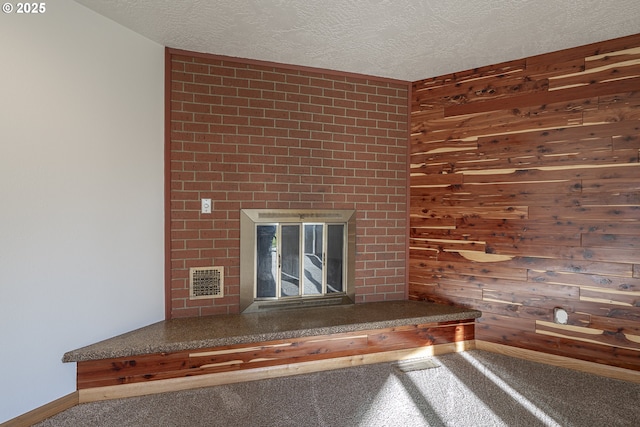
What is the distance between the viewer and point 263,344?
2.65 m

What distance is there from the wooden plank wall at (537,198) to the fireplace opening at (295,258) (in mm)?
678

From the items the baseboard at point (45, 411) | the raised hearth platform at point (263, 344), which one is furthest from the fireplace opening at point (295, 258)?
the baseboard at point (45, 411)

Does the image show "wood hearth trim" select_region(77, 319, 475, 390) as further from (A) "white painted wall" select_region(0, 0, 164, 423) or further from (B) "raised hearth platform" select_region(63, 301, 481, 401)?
(A) "white painted wall" select_region(0, 0, 164, 423)

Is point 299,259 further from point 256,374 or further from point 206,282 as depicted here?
point 256,374

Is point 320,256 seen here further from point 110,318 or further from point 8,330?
point 8,330

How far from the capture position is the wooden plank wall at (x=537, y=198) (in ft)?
8.81

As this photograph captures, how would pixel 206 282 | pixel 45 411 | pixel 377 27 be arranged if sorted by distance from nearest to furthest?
pixel 45 411 → pixel 377 27 → pixel 206 282

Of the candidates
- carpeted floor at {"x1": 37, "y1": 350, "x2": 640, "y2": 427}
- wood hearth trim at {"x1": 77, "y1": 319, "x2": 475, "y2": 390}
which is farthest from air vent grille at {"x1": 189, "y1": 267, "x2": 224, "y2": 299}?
carpeted floor at {"x1": 37, "y1": 350, "x2": 640, "y2": 427}

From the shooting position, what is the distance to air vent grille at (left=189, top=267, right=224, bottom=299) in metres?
2.96

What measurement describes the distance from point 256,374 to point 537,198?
94.7 inches

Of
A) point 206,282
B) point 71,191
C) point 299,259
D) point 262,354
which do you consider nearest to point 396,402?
point 262,354

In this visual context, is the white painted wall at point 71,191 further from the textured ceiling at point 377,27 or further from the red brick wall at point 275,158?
the textured ceiling at point 377,27

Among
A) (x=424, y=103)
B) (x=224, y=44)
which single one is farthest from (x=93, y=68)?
(x=424, y=103)

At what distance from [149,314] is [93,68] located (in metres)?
1.63
